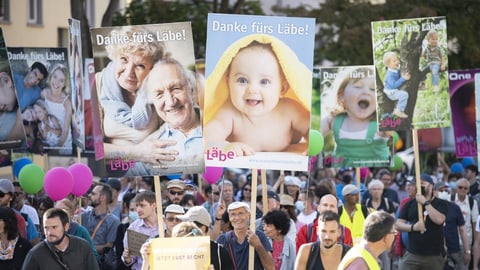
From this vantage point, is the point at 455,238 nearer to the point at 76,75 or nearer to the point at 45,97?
the point at 76,75

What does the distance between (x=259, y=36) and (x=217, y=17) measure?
1.44 feet

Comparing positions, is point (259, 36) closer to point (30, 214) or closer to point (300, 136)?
point (300, 136)

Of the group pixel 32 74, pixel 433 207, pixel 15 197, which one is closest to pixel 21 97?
pixel 32 74

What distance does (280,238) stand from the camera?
12531mm

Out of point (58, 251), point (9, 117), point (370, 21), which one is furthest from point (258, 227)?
point (370, 21)

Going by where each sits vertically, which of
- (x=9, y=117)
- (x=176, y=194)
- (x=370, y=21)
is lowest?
(x=176, y=194)

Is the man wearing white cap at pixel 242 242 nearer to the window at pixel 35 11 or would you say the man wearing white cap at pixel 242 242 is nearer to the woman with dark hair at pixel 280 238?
the woman with dark hair at pixel 280 238

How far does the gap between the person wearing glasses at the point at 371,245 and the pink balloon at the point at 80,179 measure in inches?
296

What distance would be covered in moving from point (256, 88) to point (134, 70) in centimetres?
131

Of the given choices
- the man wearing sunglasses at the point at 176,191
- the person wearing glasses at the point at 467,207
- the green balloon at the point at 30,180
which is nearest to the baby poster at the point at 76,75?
the green balloon at the point at 30,180

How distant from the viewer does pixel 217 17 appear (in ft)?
40.2

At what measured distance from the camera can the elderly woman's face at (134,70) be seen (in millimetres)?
11547

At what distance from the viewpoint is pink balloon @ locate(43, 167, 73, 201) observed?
1527 cm

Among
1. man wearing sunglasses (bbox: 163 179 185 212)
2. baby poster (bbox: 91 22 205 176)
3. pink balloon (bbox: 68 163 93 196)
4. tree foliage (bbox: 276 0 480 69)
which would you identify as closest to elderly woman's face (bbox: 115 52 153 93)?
baby poster (bbox: 91 22 205 176)
